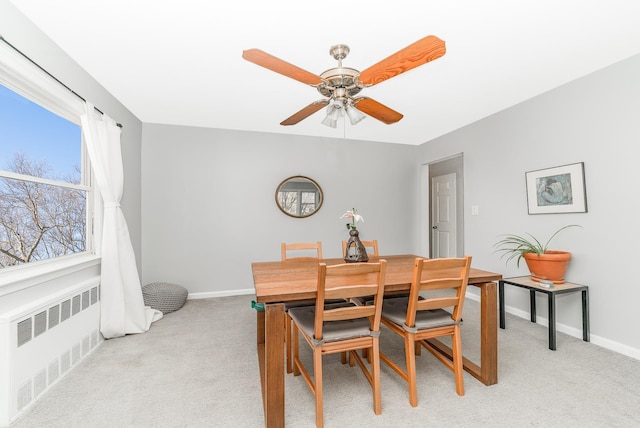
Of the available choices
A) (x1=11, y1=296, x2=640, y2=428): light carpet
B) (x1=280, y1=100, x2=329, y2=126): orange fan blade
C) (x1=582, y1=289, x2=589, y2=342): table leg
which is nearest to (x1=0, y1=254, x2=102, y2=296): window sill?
(x1=11, y1=296, x2=640, y2=428): light carpet

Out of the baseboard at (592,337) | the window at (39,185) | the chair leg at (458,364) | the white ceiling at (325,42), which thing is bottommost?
the baseboard at (592,337)

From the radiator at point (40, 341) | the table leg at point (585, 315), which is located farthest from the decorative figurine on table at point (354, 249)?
the radiator at point (40, 341)

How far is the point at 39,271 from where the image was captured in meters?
1.86

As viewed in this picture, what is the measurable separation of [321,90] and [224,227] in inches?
109

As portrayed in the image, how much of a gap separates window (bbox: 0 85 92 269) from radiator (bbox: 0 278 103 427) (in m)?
0.32

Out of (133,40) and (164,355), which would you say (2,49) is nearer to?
(133,40)

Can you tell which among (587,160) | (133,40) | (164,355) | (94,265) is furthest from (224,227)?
(587,160)

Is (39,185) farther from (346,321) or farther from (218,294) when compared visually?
(218,294)

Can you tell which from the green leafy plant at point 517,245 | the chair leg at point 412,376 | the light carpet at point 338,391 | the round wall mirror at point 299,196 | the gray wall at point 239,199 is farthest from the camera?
the round wall mirror at point 299,196

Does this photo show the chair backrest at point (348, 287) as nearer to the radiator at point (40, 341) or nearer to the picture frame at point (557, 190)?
the radiator at point (40, 341)

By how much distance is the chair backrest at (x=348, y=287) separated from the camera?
4.91ft

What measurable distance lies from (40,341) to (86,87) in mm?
1944

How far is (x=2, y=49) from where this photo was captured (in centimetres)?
161

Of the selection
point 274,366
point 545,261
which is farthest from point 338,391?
point 545,261
